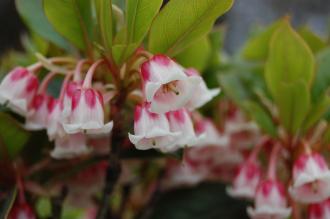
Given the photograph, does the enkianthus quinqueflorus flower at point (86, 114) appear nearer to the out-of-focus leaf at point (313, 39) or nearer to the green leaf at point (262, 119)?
the green leaf at point (262, 119)

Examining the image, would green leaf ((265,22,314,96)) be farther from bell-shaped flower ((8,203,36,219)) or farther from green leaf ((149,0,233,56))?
bell-shaped flower ((8,203,36,219))

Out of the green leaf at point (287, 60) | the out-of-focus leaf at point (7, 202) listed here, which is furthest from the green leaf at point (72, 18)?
Result: the green leaf at point (287, 60)

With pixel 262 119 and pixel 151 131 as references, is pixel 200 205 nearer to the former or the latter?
pixel 262 119

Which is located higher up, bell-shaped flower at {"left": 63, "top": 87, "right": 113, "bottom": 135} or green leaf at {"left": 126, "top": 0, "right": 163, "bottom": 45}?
green leaf at {"left": 126, "top": 0, "right": 163, "bottom": 45}

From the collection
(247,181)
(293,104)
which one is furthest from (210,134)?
(293,104)

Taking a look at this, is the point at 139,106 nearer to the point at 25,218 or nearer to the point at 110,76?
the point at 110,76

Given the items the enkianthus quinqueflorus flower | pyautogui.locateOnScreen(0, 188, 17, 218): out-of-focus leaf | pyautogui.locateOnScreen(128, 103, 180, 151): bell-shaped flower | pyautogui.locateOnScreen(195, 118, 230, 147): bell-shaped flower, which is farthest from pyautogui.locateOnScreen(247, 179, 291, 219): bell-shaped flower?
pyautogui.locateOnScreen(0, 188, 17, 218): out-of-focus leaf

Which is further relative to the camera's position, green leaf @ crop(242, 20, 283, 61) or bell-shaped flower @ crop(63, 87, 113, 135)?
green leaf @ crop(242, 20, 283, 61)
